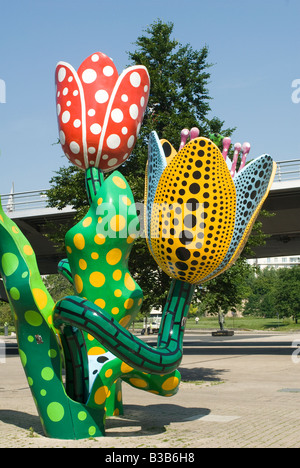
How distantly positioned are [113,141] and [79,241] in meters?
1.30

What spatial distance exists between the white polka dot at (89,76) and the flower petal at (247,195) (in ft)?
7.06

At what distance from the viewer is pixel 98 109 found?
22.7 ft

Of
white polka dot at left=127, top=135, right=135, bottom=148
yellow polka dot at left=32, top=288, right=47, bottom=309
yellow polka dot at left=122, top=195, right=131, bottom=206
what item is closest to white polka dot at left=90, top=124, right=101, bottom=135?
white polka dot at left=127, top=135, right=135, bottom=148

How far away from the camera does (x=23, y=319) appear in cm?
655

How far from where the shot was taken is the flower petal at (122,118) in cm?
693

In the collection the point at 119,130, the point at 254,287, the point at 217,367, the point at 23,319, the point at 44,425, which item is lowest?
the point at 254,287

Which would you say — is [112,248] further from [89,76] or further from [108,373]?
[89,76]

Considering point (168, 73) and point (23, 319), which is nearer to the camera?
point (23, 319)

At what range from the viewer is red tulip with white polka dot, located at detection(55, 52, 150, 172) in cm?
690

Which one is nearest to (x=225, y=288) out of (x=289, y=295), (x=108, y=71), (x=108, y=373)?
(x=108, y=373)

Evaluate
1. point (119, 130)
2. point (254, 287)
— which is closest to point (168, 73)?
point (119, 130)

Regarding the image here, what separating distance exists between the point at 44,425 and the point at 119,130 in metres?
3.58

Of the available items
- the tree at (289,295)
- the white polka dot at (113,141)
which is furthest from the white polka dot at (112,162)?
the tree at (289,295)

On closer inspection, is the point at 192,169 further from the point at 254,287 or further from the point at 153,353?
the point at 254,287
